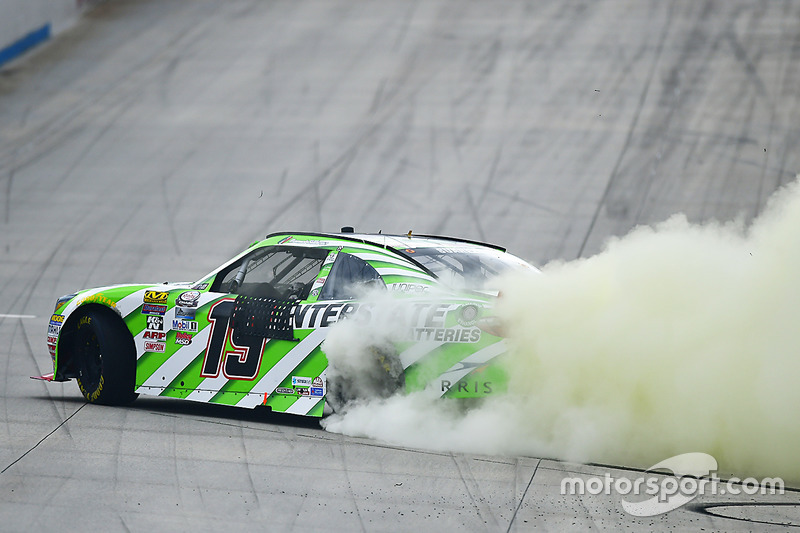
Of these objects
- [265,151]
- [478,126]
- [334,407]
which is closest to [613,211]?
[478,126]

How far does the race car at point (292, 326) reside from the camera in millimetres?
7414

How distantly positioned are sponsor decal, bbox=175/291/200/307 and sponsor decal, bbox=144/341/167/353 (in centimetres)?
35

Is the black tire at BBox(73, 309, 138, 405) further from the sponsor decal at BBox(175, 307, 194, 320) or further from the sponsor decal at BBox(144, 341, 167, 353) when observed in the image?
the sponsor decal at BBox(175, 307, 194, 320)

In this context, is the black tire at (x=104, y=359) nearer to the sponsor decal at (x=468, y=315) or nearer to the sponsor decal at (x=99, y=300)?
the sponsor decal at (x=99, y=300)

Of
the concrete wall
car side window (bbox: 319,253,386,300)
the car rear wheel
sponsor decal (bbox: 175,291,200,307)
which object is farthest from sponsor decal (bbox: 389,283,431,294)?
the concrete wall

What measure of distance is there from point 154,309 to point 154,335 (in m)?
0.20

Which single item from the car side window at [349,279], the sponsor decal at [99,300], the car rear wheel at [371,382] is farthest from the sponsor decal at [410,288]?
the sponsor decal at [99,300]

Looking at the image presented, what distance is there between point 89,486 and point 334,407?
198 cm

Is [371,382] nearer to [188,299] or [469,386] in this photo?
[469,386]

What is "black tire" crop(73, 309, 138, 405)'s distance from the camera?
28.8 ft

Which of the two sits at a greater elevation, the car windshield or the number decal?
the car windshield

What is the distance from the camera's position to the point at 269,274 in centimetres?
872

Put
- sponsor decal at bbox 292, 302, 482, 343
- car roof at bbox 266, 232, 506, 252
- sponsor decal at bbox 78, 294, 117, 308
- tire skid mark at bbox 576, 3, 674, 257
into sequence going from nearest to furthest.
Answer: sponsor decal at bbox 292, 302, 482, 343 → car roof at bbox 266, 232, 506, 252 → sponsor decal at bbox 78, 294, 117, 308 → tire skid mark at bbox 576, 3, 674, 257

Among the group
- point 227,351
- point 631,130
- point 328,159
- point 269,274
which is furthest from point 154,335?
point 631,130
